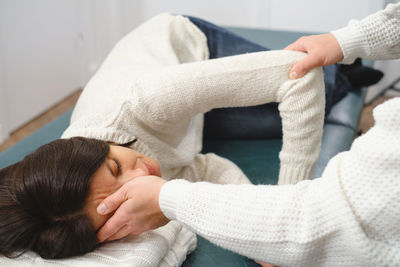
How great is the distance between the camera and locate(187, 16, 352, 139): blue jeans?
146 cm

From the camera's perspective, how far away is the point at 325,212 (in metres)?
0.60

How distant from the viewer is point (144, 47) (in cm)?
148

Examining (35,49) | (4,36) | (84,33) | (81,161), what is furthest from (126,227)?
(84,33)

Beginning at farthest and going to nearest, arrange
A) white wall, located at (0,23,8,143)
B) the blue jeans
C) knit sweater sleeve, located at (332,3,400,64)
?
white wall, located at (0,23,8,143), the blue jeans, knit sweater sleeve, located at (332,3,400,64)

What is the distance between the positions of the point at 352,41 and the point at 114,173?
2.07 feet

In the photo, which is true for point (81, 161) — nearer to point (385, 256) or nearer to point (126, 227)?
point (126, 227)

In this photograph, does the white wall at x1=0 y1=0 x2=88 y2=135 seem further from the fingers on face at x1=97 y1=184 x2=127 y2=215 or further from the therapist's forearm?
the therapist's forearm

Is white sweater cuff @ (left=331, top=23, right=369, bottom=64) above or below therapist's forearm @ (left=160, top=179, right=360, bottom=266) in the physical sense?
above

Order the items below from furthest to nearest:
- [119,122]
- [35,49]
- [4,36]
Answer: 1. [35,49]
2. [4,36]
3. [119,122]

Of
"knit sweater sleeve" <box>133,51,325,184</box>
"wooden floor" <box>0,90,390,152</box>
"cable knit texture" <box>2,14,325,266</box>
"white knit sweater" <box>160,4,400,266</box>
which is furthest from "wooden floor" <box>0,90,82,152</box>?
"white knit sweater" <box>160,4,400,266</box>

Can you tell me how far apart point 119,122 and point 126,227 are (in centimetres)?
28

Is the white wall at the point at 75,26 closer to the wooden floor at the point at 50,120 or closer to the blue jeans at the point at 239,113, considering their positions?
the wooden floor at the point at 50,120

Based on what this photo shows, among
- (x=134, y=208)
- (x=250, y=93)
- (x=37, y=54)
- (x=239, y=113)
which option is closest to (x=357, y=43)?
(x=250, y=93)

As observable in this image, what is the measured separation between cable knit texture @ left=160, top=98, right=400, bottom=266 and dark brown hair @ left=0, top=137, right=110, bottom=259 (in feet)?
0.80
